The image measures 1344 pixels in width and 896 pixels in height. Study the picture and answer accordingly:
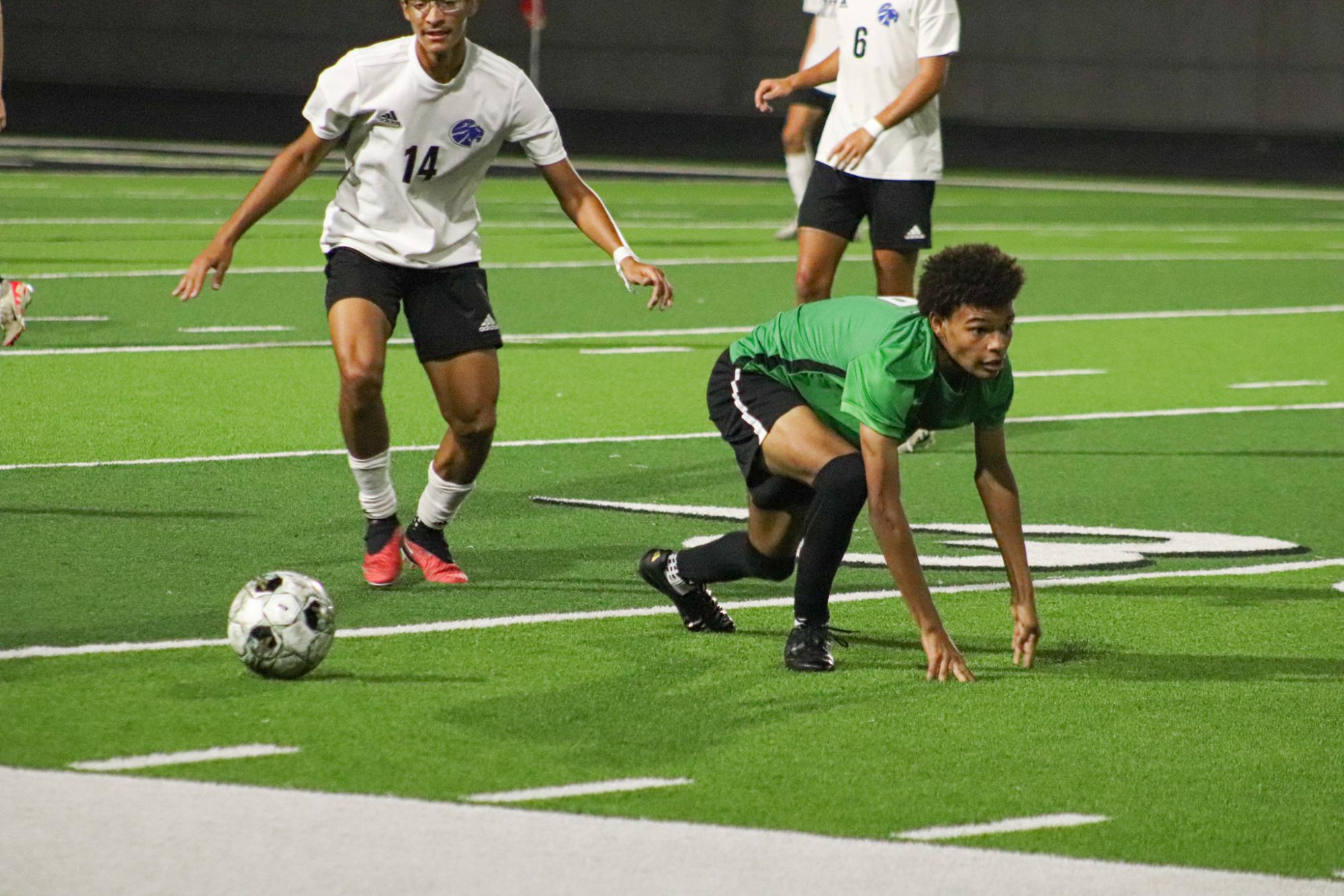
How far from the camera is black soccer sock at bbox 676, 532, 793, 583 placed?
667cm

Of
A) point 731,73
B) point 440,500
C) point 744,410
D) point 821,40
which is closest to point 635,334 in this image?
point 821,40

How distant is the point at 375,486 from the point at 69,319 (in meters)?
7.22

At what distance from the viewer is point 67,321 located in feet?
45.9

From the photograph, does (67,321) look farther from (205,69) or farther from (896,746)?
(205,69)

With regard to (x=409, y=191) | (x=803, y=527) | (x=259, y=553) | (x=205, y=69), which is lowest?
(x=205, y=69)

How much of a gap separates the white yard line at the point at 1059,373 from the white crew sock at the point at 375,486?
644 cm

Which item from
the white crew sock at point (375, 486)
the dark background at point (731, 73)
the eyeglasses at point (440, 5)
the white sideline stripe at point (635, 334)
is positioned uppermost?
the eyeglasses at point (440, 5)

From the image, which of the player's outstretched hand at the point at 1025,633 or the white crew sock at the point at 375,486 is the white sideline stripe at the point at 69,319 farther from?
the player's outstretched hand at the point at 1025,633

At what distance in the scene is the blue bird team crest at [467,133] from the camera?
730 centimetres

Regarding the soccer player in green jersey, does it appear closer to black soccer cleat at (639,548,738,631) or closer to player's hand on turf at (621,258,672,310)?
black soccer cleat at (639,548,738,631)

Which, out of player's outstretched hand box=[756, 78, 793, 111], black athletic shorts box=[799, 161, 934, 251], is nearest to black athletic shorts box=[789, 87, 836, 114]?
player's outstretched hand box=[756, 78, 793, 111]

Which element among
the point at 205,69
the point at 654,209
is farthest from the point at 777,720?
the point at 205,69

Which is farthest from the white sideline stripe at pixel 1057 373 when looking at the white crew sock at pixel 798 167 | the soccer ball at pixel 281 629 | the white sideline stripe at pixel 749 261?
the soccer ball at pixel 281 629

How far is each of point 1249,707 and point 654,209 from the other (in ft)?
61.7
